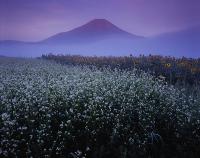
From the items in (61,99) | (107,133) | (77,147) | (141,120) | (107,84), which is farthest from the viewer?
(107,84)

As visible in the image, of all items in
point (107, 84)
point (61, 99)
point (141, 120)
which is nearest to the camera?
point (141, 120)

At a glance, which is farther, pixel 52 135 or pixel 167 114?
pixel 167 114

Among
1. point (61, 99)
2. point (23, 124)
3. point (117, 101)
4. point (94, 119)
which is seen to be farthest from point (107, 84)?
point (23, 124)

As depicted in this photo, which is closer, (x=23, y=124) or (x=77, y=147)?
(x=77, y=147)

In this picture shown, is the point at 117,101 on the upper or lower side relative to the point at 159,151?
upper

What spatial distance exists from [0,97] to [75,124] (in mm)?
2574

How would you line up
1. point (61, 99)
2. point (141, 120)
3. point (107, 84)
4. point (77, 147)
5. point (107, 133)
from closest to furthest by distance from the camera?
point (77, 147) < point (107, 133) < point (141, 120) < point (61, 99) < point (107, 84)

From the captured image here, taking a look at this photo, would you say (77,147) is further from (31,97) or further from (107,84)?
(107,84)

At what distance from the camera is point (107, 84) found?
1108 centimetres


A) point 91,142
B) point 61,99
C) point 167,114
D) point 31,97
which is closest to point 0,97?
point 31,97

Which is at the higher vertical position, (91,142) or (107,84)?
(107,84)

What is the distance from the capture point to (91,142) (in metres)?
7.32

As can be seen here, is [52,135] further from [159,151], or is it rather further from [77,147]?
[159,151]

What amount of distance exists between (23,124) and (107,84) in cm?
394
